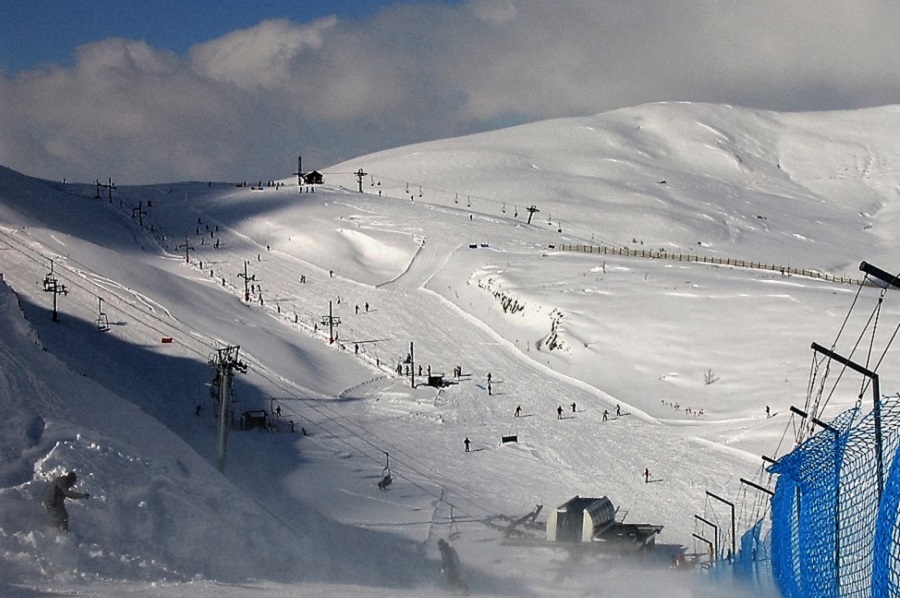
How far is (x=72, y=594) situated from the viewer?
364 inches

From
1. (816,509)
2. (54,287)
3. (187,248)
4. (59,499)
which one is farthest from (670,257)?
(59,499)

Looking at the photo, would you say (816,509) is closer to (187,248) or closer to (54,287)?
(54,287)

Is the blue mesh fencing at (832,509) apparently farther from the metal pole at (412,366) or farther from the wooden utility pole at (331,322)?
the wooden utility pole at (331,322)

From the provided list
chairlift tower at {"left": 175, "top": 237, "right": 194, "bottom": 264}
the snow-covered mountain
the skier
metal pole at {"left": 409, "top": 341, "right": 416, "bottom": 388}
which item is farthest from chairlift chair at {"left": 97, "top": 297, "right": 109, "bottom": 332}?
chairlift tower at {"left": 175, "top": 237, "right": 194, "bottom": 264}

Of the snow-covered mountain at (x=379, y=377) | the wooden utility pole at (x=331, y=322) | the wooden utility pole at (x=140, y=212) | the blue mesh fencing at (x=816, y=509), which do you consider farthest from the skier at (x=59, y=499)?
the wooden utility pole at (x=140, y=212)

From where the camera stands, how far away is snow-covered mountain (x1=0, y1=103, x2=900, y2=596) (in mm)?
11484

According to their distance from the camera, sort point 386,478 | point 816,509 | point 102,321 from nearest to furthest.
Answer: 1. point 816,509
2. point 386,478
3. point 102,321

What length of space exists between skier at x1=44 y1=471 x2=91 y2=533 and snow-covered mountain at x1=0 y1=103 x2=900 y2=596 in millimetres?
142

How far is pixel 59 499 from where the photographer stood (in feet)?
34.1

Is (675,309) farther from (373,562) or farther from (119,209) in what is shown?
(119,209)

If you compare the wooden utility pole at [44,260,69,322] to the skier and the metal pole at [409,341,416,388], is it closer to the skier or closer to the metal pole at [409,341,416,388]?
the metal pole at [409,341,416,388]

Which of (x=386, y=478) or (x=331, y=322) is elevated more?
(x=331, y=322)

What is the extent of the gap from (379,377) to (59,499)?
88.3ft

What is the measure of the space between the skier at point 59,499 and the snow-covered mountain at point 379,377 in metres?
0.14
